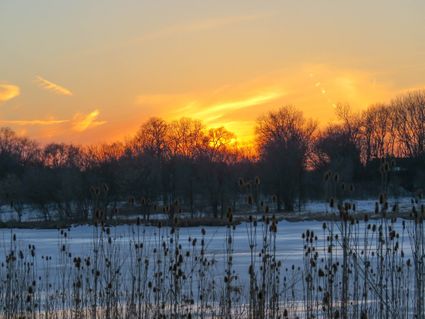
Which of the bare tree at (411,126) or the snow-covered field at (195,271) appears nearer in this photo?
the snow-covered field at (195,271)

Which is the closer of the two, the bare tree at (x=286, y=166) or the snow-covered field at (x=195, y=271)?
the snow-covered field at (x=195, y=271)

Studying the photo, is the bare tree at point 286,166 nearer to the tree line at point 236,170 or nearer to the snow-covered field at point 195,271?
the tree line at point 236,170

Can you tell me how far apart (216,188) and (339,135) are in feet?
86.8

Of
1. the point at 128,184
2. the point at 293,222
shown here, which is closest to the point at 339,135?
the point at 128,184

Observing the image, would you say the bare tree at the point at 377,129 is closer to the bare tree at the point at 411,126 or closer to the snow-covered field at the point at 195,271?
the bare tree at the point at 411,126

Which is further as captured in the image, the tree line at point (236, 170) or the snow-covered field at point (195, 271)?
the tree line at point (236, 170)

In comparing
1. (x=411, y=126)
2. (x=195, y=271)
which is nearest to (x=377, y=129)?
(x=411, y=126)

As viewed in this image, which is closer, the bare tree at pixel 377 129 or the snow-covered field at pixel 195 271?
the snow-covered field at pixel 195 271

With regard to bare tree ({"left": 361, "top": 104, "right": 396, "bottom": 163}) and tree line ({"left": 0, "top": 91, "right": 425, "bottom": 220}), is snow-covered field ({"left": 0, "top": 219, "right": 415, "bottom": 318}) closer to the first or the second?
tree line ({"left": 0, "top": 91, "right": 425, "bottom": 220})

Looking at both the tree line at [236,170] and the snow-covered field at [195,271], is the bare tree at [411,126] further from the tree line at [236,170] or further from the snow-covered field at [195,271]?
the snow-covered field at [195,271]

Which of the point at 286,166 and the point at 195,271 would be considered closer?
the point at 195,271

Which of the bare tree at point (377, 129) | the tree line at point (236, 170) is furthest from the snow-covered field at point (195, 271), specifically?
the bare tree at point (377, 129)

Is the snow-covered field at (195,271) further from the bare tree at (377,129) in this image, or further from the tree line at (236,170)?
the bare tree at (377,129)

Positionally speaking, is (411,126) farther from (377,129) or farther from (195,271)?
(195,271)
